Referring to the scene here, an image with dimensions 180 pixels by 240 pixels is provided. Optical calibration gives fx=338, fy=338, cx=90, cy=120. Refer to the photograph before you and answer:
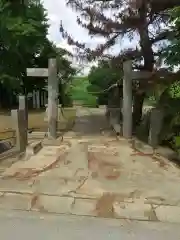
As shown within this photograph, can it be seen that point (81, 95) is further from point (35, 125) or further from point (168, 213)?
point (168, 213)

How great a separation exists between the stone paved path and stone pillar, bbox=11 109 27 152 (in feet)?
3.10

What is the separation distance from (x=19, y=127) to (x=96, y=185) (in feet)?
11.9

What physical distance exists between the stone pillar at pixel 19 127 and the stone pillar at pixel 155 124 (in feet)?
10.4

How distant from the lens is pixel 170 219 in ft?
13.7

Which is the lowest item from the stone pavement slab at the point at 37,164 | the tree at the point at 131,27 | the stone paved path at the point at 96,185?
the stone paved path at the point at 96,185

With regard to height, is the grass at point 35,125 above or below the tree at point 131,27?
below

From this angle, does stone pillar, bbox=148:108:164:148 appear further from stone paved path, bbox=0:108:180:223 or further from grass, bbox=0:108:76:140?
grass, bbox=0:108:76:140

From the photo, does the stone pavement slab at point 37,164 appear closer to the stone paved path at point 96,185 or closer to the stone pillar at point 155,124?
the stone paved path at point 96,185

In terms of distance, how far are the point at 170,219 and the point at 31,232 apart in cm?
170

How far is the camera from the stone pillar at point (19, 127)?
8062mm

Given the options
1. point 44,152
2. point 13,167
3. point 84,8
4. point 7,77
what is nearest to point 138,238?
point 13,167

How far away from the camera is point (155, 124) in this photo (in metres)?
8.39

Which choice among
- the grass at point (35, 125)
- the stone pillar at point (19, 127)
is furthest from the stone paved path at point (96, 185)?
the grass at point (35, 125)

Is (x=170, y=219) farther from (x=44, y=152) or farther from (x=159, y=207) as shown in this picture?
(x=44, y=152)
